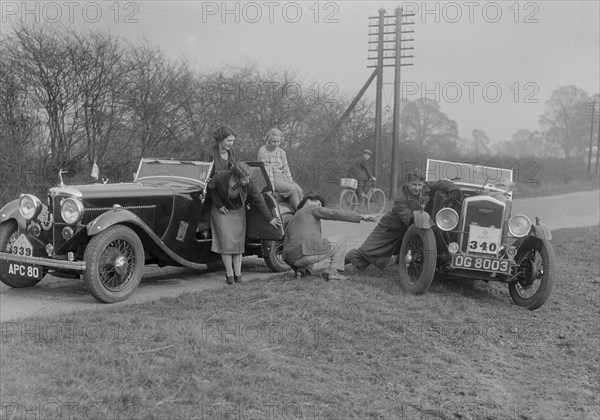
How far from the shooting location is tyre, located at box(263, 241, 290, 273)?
7535mm

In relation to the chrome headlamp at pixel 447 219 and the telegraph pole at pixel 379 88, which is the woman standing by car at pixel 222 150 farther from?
the telegraph pole at pixel 379 88

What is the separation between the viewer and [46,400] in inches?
129

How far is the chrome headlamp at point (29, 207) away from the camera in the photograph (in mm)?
5969

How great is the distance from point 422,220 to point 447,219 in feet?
1.22

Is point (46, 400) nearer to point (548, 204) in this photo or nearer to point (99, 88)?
point (99, 88)

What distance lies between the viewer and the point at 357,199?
1656cm

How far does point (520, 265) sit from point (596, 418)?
2808 millimetres

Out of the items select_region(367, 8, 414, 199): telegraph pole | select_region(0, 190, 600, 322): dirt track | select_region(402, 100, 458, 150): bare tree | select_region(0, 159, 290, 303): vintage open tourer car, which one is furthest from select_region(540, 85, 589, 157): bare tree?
select_region(0, 159, 290, 303): vintage open tourer car

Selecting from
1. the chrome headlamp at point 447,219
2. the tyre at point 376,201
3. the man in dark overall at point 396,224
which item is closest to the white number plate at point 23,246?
the man in dark overall at point 396,224

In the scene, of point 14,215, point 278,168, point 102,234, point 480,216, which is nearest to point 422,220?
point 480,216

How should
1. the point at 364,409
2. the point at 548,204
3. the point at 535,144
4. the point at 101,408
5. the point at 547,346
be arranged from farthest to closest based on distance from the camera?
the point at 535,144 → the point at 548,204 → the point at 547,346 → the point at 364,409 → the point at 101,408

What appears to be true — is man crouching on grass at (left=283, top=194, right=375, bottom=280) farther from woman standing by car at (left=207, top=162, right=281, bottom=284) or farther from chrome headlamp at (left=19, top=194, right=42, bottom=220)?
chrome headlamp at (left=19, top=194, right=42, bottom=220)

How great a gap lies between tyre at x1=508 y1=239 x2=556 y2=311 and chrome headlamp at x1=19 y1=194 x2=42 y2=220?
5260 mm

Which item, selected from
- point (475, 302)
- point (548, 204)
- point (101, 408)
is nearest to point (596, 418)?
point (475, 302)
